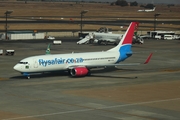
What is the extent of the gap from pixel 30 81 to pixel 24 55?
38832 mm

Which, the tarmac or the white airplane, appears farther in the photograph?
the white airplane

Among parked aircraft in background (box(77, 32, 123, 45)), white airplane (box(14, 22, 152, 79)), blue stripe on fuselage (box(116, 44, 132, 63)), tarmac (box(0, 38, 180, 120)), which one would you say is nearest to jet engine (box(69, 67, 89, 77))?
white airplane (box(14, 22, 152, 79))

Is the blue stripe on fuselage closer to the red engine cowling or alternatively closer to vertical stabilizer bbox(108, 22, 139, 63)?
vertical stabilizer bbox(108, 22, 139, 63)

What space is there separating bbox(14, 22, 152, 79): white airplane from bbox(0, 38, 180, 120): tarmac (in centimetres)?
142

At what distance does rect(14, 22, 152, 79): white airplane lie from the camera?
6831 cm

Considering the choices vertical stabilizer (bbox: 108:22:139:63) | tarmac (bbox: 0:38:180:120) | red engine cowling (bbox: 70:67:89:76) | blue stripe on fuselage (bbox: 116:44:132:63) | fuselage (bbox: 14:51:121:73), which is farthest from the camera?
vertical stabilizer (bbox: 108:22:139:63)

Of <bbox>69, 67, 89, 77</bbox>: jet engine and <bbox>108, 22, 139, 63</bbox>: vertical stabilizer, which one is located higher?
<bbox>108, 22, 139, 63</bbox>: vertical stabilizer

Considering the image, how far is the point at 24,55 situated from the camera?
345 ft

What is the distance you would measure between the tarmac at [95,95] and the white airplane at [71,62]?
142cm

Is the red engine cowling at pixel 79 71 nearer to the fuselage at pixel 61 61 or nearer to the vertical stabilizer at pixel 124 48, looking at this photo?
the fuselage at pixel 61 61

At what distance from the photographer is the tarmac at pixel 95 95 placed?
148 ft

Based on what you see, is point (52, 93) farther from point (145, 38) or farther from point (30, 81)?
point (145, 38)

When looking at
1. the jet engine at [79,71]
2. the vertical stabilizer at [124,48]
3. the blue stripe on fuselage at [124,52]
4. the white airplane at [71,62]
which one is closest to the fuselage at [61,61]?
the white airplane at [71,62]

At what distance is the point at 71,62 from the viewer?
7175 cm
